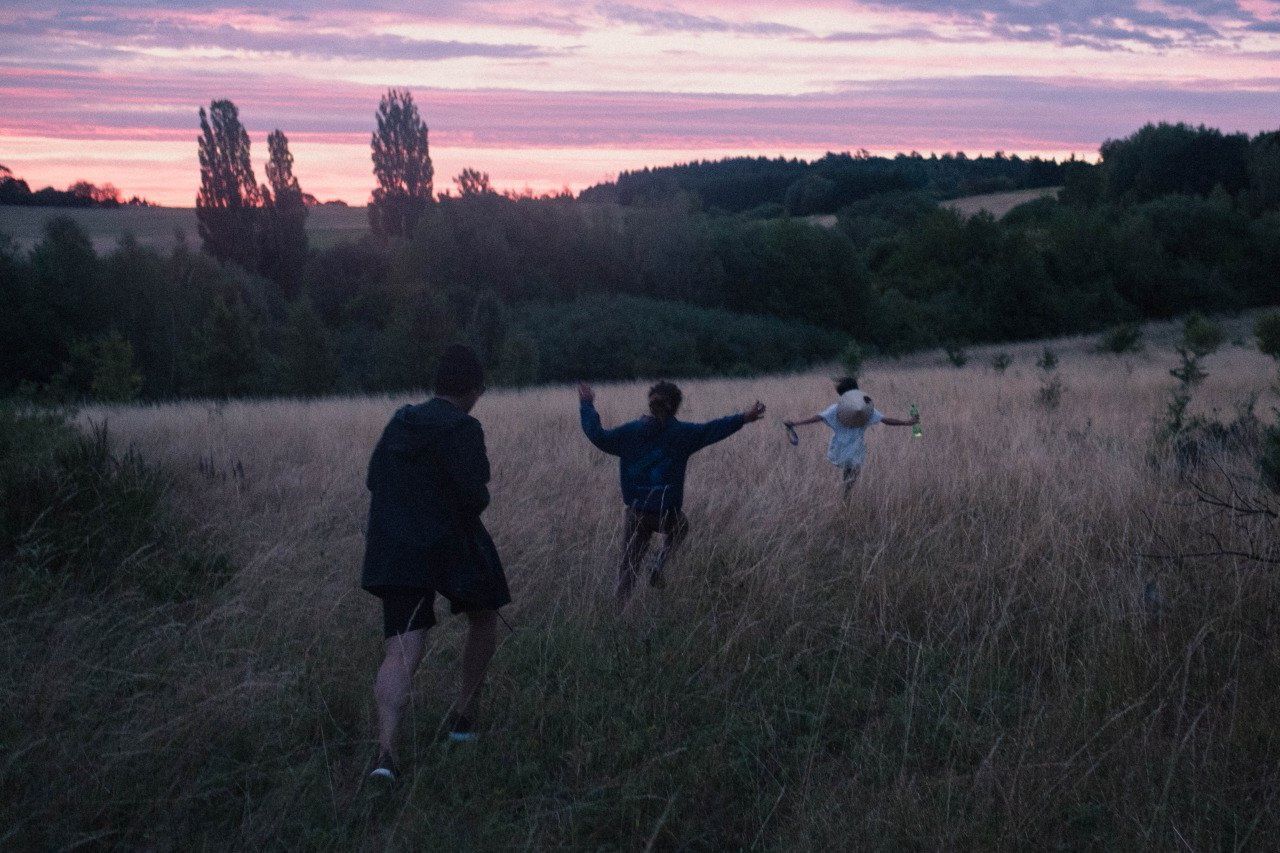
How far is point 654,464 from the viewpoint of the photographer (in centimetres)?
564

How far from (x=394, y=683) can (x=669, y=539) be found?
2098mm

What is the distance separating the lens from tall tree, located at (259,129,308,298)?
56594 mm

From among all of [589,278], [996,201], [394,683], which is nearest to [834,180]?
[996,201]

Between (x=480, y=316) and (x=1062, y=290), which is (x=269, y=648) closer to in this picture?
(x=480, y=316)

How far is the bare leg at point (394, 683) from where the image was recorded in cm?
390

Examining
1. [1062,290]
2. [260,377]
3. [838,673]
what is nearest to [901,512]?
[838,673]

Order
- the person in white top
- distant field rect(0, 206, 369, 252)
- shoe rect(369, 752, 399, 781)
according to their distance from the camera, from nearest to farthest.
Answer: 1. shoe rect(369, 752, 399, 781)
2. the person in white top
3. distant field rect(0, 206, 369, 252)

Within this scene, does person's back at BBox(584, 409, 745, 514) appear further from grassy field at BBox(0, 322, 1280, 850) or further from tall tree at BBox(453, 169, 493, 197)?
tall tree at BBox(453, 169, 493, 197)

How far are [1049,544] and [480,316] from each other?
37.4m

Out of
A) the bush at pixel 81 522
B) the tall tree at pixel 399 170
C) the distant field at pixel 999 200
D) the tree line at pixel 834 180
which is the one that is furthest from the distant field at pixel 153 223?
the bush at pixel 81 522

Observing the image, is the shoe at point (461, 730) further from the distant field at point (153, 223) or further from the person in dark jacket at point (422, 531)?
the distant field at point (153, 223)

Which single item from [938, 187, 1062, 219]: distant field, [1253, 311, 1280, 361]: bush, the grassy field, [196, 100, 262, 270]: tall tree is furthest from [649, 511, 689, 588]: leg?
[938, 187, 1062, 219]: distant field

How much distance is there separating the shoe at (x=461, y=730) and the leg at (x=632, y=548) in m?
1.45

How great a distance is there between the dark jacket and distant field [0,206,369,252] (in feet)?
205
